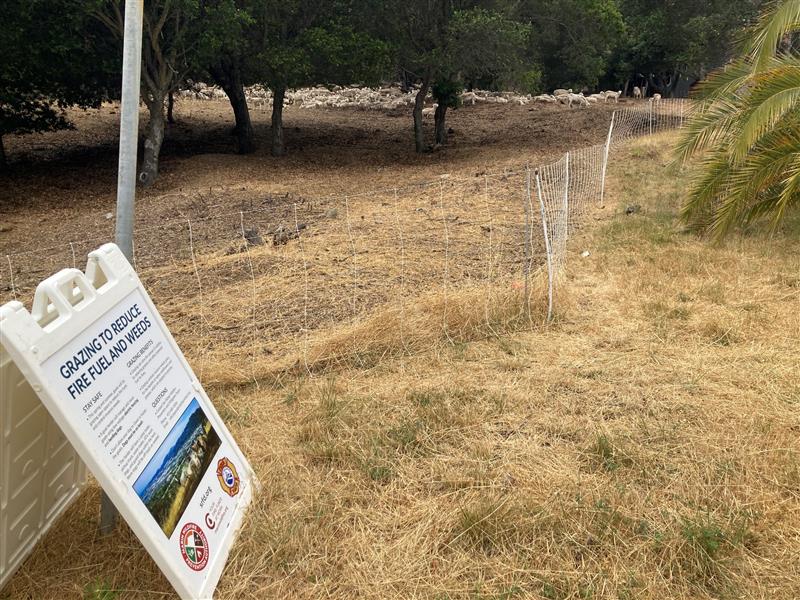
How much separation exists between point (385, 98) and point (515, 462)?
29116 millimetres

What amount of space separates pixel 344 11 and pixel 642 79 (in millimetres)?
26744

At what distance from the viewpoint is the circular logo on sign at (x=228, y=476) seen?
9.68 feet

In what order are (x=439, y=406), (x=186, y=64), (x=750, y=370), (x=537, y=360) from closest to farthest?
(x=439, y=406) → (x=750, y=370) → (x=537, y=360) → (x=186, y=64)

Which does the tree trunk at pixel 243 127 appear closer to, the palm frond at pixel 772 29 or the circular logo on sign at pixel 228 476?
the palm frond at pixel 772 29

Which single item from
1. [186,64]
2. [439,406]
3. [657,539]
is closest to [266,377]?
[439,406]

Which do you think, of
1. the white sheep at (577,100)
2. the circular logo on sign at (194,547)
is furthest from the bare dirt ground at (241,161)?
the circular logo on sign at (194,547)

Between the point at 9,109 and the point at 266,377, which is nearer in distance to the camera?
the point at 266,377

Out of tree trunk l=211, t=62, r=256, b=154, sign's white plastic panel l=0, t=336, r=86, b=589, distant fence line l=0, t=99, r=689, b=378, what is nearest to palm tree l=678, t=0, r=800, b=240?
distant fence line l=0, t=99, r=689, b=378

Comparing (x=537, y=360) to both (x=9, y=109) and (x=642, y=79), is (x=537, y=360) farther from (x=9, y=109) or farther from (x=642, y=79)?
(x=642, y=79)

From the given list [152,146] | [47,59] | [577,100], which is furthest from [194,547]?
[577,100]

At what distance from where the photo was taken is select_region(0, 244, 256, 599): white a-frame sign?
7.11 ft

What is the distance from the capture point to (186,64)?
14898mm

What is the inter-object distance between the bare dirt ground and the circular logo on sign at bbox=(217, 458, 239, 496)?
27.1 feet

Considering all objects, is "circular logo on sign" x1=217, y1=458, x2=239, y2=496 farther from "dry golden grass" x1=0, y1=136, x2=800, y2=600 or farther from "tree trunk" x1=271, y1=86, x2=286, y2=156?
"tree trunk" x1=271, y1=86, x2=286, y2=156
